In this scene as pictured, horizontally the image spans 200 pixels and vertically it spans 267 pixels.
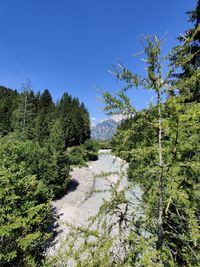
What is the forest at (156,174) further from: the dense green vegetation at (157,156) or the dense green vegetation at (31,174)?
the dense green vegetation at (31,174)

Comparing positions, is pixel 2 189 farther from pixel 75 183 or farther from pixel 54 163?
pixel 75 183

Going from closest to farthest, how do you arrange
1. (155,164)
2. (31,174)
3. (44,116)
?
(155,164), (31,174), (44,116)

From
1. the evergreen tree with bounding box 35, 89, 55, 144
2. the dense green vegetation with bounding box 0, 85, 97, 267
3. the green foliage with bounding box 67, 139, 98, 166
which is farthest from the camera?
the evergreen tree with bounding box 35, 89, 55, 144

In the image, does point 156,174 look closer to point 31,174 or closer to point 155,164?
point 155,164

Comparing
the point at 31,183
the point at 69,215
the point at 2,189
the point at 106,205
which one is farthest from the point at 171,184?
the point at 69,215

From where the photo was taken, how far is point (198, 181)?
280 centimetres

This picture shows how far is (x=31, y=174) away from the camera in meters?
12.2

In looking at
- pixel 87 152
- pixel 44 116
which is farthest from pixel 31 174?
pixel 44 116

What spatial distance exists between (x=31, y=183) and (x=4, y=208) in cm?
135

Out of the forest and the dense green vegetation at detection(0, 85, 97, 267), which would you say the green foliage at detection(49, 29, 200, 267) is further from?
the dense green vegetation at detection(0, 85, 97, 267)

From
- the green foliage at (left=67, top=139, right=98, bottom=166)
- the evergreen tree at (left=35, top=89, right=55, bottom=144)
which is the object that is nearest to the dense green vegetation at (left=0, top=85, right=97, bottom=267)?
the green foliage at (left=67, top=139, right=98, bottom=166)

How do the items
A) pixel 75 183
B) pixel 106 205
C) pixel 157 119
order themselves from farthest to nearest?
pixel 75 183
pixel 106 205
pixel 157 119

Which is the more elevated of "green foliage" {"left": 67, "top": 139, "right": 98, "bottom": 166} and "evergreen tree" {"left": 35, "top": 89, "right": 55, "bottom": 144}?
"evergreen tree" {"left": 35, "top": 89, "right": 55, "bottom": 144}

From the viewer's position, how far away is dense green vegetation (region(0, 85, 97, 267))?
17.1 feet
